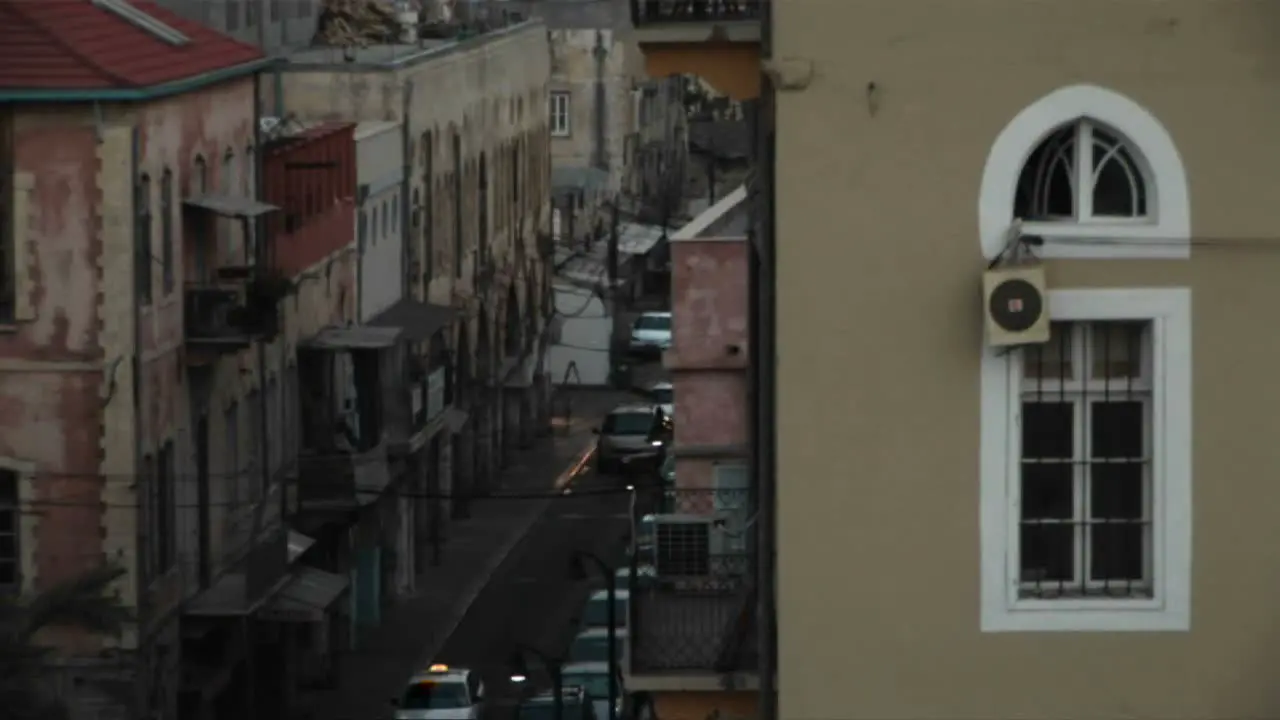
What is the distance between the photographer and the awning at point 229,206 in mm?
37750

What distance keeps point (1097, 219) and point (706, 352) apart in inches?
936

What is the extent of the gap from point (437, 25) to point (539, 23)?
771cm

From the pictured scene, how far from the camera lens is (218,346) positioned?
37.9m

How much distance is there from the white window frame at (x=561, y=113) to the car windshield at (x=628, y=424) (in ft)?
79.6

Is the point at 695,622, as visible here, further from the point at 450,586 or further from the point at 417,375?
the point at 450,586

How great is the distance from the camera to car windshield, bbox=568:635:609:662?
4269cm

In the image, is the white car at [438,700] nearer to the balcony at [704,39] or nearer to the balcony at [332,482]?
the balcony at [332,482]

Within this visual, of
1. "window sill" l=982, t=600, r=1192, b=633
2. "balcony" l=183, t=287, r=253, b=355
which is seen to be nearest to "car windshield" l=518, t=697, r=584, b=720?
"balcony" l=183, t=287, r=253, b=355

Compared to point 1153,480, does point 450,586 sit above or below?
below

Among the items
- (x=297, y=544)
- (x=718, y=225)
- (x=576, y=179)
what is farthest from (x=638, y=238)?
(x=718, y=225)

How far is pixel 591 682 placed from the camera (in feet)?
133

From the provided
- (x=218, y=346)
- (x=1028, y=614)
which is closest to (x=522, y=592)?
(x=218, y=346)

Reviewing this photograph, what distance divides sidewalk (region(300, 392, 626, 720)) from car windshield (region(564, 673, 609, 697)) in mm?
2788

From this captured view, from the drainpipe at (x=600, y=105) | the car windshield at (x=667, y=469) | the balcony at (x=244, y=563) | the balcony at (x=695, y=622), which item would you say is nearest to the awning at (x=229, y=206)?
the balcony at (x=244, y=563)
